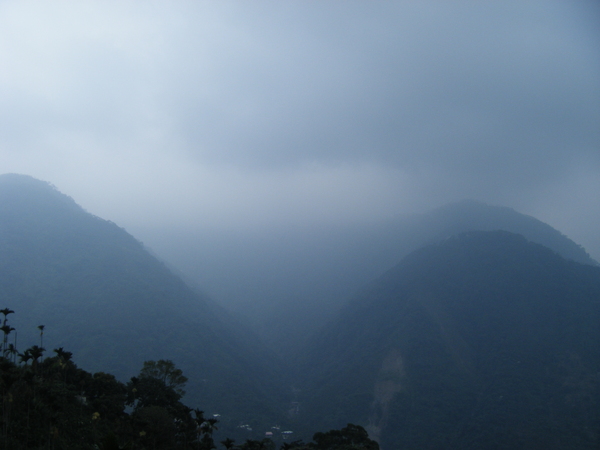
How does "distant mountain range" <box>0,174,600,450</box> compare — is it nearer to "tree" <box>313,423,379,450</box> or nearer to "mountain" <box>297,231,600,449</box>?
"mountain" <box>297,231,600,449</box>

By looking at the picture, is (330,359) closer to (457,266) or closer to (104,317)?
(457,266)

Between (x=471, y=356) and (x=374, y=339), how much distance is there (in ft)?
123

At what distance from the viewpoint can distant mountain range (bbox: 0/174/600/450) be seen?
11331 cm

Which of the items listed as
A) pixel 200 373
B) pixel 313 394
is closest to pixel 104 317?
pixel 200 373

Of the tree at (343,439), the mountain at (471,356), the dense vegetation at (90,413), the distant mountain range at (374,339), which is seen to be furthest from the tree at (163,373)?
the mountain at (471,356)

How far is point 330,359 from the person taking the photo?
6624 inches

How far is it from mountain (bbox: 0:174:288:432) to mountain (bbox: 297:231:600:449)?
24615mm

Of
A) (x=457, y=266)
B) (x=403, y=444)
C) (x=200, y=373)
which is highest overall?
(x=457, y=266)

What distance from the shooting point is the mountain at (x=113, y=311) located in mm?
119875

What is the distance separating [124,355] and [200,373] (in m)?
24.0

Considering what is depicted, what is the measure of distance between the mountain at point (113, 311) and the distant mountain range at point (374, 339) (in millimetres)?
632

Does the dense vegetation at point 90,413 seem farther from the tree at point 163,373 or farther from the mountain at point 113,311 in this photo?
the mountain at point 113,311

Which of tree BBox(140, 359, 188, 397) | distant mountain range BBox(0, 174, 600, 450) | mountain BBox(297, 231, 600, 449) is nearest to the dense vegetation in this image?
tree BBox(140, 359, 188, 397)

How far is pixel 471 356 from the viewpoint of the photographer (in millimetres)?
143250
